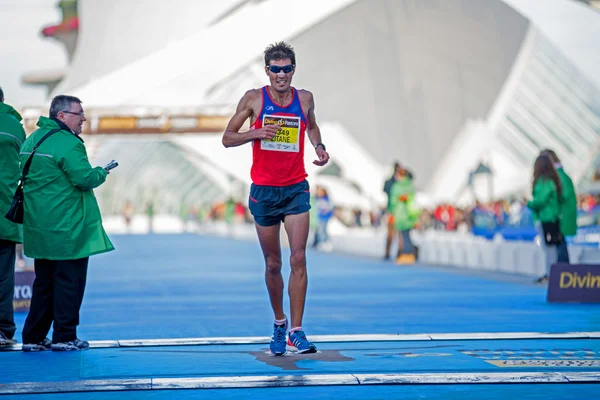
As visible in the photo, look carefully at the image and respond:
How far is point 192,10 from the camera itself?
2334 inches

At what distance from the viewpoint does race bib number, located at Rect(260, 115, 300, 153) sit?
23.1ft

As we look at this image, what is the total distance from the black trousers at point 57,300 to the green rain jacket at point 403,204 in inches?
509

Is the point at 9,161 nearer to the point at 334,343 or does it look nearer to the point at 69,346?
the point at 69,346

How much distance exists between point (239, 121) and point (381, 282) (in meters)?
8.83

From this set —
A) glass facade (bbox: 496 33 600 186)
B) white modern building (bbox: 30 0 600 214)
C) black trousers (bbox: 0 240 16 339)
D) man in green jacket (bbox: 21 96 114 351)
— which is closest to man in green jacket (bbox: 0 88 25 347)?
black trousers (bbox: 0 240 16 339)

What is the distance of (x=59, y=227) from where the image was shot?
7570 mm

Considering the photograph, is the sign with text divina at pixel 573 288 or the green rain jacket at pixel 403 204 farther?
the green rain jacket at pixel 403 204

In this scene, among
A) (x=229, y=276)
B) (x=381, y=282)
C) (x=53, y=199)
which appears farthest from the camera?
(x=229, y=276)

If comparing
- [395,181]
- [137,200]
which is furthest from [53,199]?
[137,200]

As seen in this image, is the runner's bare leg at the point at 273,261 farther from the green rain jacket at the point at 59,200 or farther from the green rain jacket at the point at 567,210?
the green rain jacket at the point at 567,210

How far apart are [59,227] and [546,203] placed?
7.33 metres

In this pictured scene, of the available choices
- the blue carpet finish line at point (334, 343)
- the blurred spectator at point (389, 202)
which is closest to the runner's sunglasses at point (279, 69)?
the blue carpet finish line at point (334, 343)

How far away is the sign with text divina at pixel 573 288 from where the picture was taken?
11523 millimetres

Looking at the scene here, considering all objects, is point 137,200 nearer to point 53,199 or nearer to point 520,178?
point 520,178
